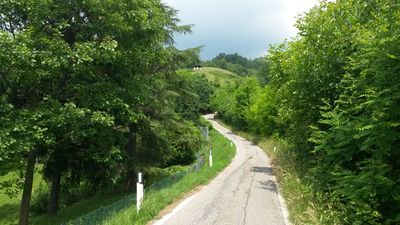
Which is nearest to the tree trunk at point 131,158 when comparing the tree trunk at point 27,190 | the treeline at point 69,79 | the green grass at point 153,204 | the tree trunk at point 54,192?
the treeline at point 69,79

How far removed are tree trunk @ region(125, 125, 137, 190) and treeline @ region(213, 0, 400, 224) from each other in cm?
846

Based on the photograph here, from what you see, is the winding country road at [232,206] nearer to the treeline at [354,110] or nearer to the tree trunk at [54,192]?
the treeline at [354,110]

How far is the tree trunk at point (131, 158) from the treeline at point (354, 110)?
8.46m

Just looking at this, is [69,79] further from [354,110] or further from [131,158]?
[354,110]

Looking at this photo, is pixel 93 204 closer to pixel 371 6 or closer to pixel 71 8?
pixel 71 8

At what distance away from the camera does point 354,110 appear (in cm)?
1053

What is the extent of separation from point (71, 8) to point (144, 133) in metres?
10.3

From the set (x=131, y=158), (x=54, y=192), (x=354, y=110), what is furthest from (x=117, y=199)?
(x=354, y=110)

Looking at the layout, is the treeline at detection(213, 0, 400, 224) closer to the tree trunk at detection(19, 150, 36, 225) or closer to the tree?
the tree

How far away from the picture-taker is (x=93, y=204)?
22094mm

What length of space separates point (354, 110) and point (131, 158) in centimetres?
1386

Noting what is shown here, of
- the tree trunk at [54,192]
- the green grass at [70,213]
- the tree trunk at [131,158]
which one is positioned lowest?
the green grass at [70,213]

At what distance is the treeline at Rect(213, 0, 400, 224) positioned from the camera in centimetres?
790

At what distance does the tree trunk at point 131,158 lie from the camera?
2175 centimetres
